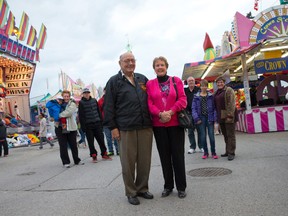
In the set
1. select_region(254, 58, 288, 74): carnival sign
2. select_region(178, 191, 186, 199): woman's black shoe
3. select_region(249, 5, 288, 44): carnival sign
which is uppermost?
select_region(249, 5, 288, 44): carnival sign

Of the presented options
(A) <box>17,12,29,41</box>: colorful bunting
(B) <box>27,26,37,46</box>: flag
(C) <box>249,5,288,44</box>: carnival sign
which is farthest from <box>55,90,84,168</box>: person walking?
(B) <box>27,26,37,46</box>: flag

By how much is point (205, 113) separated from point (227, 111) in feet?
1.69

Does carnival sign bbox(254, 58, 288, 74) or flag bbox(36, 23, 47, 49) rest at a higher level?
flag bbox(36, 23, 47, 49)

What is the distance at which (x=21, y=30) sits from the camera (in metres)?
20.8

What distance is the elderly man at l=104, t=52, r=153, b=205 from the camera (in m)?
4.16

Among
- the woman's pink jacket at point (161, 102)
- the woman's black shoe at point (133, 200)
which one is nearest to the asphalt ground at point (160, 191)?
the woman's black shoe at point (133, 200)

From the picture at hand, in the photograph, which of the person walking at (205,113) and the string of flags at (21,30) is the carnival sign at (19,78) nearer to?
the string of flags at (21,30)

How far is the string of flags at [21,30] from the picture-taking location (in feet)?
59.0

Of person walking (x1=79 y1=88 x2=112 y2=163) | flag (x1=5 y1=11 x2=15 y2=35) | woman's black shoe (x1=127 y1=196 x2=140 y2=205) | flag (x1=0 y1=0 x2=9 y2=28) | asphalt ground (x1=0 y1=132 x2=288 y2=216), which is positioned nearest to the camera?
asphalt ground (x1=0 y1=132 x2=288 y2=216)

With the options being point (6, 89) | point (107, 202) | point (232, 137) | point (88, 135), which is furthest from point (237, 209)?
point (6, 89)

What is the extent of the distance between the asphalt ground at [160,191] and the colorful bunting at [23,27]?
15.9 meters

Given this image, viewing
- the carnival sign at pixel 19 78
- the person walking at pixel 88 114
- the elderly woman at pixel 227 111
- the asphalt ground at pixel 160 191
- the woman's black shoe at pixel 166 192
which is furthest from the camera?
the carnival sign at pixel 19 78

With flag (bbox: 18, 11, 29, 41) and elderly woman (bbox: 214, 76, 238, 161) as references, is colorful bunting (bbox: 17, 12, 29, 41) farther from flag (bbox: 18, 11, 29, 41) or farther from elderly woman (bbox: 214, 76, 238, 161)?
elderly woman (bbox: 214, 76, 238, 161)

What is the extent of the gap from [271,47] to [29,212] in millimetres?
11128
